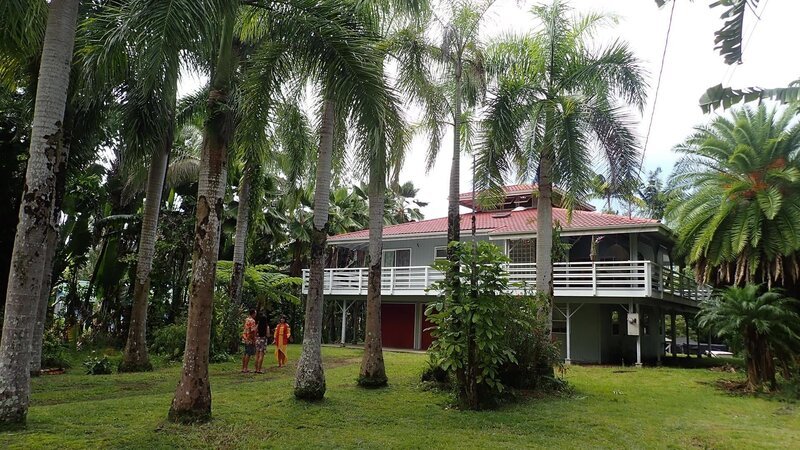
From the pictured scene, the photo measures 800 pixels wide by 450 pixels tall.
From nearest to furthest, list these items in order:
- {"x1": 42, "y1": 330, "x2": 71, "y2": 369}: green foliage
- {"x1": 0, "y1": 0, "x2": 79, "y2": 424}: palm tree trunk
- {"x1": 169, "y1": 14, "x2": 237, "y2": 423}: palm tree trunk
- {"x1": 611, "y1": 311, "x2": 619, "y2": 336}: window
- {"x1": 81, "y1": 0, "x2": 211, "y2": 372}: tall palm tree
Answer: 1. {"x1": 81, "y1": 0, "x2": 211, "y2": 372}: tall palm tree
2. {"x1": 0, "y1": 0, "x2": 79, "y2": 424}: palm tree trunk
3. {"x1": 169, "y1": 14, "x2": 237, "y2": 423}: palm tree trunk
4. {"x1": 42, "y1": 330, "x2": 71, "y2": 369}: green foliage
5. {"x1": 611, "y1": 311, "x2": 619, "y2": 336}: window

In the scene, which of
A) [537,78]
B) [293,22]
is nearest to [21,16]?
[293,22]

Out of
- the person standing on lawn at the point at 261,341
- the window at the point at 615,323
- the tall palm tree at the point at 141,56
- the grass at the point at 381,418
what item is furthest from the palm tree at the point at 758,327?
the tall palm tree at the point at 141,56

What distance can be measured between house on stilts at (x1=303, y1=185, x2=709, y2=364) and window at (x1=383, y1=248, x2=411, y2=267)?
0.05 meters

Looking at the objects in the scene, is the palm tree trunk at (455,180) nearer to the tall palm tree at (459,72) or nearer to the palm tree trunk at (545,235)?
the tall palm tree at (459,72)

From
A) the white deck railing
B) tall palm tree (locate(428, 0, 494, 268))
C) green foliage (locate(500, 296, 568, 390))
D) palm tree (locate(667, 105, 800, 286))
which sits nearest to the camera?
green foliage (locate(500, 296, 568, 390))

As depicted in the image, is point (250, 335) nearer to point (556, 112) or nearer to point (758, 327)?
point (556, 112)

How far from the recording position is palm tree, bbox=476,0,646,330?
1370cm

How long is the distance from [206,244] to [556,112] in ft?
30.1

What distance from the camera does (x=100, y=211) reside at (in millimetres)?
19891

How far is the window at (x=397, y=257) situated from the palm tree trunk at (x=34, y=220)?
1970 cm

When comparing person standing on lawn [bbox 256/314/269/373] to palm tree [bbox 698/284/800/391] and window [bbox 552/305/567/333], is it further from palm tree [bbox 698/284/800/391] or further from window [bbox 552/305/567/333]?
window [bbox 552/305/567/333]

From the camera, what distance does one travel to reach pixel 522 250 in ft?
76.3

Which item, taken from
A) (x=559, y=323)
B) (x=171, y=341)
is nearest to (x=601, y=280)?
(x=559, y=323)

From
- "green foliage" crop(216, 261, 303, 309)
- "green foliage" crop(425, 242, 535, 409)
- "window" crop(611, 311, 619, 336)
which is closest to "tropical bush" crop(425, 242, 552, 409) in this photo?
"green foliage" crop(425, 242, 535, 409)
